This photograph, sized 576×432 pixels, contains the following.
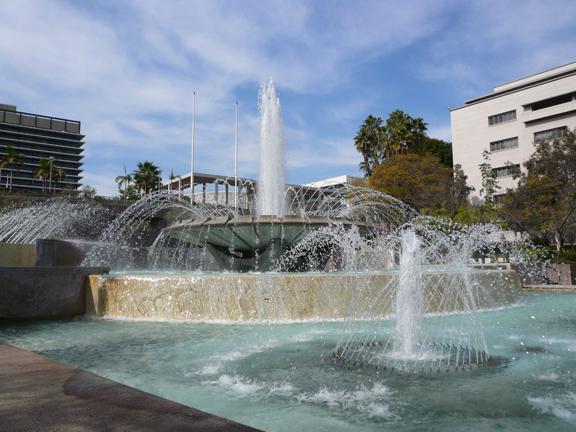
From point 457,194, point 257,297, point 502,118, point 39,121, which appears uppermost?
point 39,121

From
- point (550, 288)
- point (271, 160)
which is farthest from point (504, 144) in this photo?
point (271, 160)

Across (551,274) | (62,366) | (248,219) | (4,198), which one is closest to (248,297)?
(248,219)

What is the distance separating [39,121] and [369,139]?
112 meters

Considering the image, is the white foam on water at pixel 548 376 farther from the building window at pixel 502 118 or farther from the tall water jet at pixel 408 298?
the building window at pixel 502 118

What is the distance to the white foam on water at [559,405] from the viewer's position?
157 inches

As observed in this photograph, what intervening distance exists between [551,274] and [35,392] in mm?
22851

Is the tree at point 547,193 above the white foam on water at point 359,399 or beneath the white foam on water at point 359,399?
above

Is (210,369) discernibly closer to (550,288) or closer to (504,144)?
(550,288)

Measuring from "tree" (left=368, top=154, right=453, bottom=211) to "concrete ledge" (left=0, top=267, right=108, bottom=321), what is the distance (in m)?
31.7

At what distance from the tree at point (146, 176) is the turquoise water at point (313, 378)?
6072cm

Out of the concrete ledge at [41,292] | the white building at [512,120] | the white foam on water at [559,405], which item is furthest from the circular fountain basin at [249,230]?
the white building at [512,120]

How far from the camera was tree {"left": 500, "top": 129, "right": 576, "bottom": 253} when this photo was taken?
27234 millimetres

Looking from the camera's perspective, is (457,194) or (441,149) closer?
(457,194)

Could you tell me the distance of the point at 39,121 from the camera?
131250 mm
